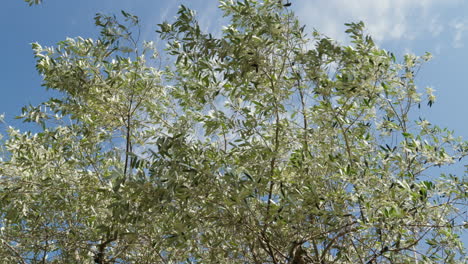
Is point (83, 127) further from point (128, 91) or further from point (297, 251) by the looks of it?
point (297, 251)

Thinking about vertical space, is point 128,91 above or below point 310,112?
above

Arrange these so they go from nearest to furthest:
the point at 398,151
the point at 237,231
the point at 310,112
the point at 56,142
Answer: the point at 237,231 < the point at 398,151 < the point at 310,112 < the point at 56,142

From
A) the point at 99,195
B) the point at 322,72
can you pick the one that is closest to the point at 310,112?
the point at 322,72

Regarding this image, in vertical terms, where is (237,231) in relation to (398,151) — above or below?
below

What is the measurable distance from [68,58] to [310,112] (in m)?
3.00

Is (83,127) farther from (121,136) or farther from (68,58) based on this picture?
(68,58)

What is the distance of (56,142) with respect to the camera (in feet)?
17.3

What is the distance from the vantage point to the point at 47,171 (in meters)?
5.32

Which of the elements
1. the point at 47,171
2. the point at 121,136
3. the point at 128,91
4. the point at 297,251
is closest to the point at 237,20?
the point at 128,91

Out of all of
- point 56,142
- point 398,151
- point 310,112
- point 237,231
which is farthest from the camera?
point 56,142

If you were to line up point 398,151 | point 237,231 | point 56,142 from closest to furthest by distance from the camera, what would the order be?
point 237,231
point 398,151
point 56,142

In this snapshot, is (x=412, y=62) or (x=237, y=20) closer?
(x=237, y=20)

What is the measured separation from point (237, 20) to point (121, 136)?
2.13 metres

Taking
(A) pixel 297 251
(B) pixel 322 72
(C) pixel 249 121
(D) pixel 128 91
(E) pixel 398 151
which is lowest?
(A) pixel 297 251
